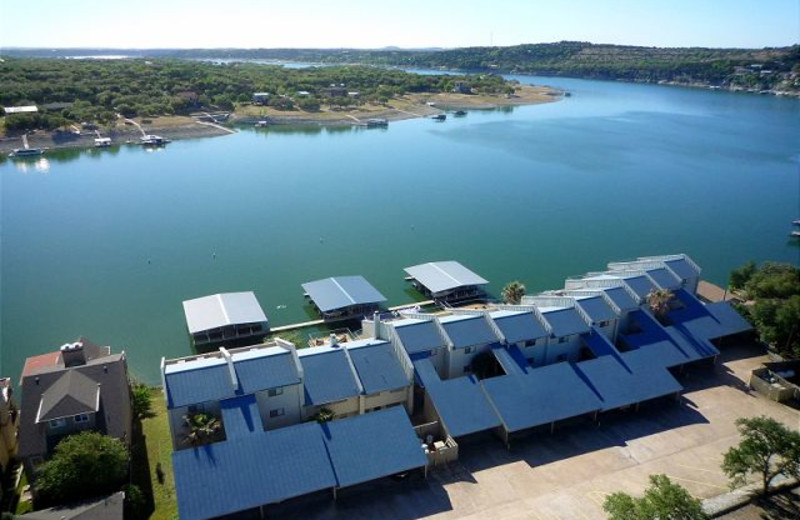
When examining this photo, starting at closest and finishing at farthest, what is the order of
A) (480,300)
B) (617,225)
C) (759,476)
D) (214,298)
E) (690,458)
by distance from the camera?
(759,476)
(690,458)
(214,298)
(480,300)
(617,225)

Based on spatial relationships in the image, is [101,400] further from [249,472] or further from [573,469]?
[573,469]

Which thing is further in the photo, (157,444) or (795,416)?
(795,416)

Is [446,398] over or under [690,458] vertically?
over

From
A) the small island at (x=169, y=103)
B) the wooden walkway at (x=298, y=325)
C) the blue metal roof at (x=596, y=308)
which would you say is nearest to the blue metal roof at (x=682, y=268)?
the blue metal roof at (x=596, y=308)

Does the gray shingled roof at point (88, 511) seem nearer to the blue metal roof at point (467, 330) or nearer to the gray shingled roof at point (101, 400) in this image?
the gray shingled roof at point (101, 400)

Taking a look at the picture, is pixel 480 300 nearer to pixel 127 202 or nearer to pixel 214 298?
pixel 214 298

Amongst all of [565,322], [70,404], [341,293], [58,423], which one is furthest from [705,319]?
[58,423]

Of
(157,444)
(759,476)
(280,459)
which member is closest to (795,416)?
(759,476)
